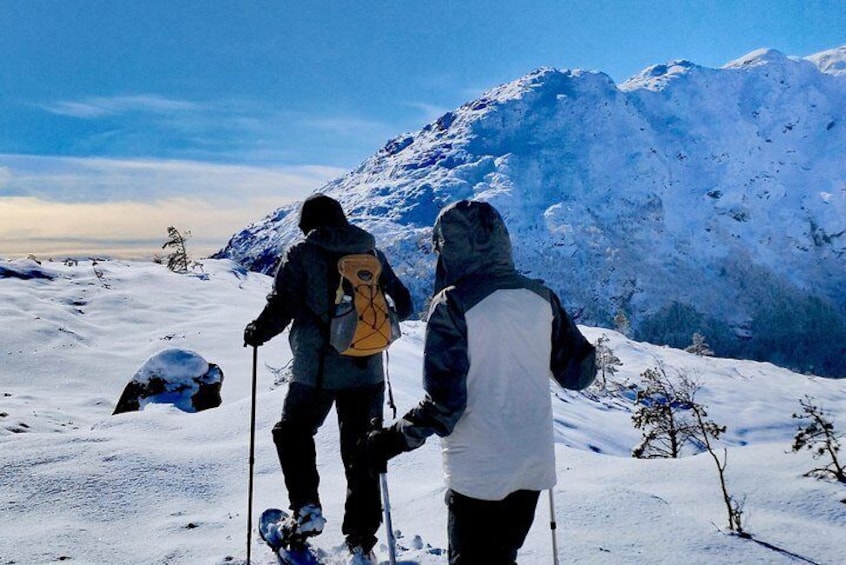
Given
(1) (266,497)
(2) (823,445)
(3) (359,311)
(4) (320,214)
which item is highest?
(4) (320,214)

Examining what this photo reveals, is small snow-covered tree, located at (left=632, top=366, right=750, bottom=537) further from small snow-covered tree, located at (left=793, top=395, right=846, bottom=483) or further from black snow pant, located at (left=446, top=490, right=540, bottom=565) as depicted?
black snow pant, located at (left=446, top=490, right=540, bottom=565)

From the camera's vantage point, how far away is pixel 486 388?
8.88 feet

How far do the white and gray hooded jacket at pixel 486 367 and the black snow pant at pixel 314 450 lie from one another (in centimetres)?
135

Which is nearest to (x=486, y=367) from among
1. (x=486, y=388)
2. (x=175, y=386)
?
(x=486, y=388)

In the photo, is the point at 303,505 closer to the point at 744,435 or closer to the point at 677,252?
the point at 744,435

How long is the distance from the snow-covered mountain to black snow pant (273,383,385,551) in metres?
105

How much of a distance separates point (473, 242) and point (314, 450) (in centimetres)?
212

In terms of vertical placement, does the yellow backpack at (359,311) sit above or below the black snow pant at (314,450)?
above

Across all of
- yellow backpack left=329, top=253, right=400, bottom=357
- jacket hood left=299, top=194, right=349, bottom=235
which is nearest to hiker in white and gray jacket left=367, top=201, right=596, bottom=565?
yellow backpack left=329, top=253, right=400, bottom=357

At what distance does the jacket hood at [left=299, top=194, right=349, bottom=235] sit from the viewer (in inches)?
164

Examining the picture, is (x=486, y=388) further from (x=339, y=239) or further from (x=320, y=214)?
(x=320, y=214)

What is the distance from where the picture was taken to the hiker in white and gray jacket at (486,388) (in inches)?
105

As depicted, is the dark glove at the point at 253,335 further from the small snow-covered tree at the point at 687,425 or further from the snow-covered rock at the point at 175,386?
the snow-covered rock at the point at 175,386

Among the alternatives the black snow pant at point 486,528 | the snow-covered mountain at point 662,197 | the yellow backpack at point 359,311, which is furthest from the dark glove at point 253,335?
the snow-covered mountain at point 662,197
